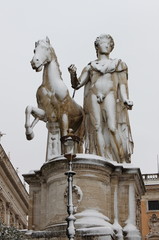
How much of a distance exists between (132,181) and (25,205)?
4989 centimetres

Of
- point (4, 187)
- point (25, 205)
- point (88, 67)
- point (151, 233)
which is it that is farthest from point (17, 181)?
point (88, 67)

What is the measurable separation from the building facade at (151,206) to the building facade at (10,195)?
38.0ft

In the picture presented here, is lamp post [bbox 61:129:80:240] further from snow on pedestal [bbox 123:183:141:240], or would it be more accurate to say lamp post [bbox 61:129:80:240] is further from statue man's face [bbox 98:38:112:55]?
statue man's face [bbox 98:38:112:55]

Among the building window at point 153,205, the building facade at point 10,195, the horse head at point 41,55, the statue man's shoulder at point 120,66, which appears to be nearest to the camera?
the horse head at point 41,55

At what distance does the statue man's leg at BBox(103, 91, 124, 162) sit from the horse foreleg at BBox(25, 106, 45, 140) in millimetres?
1845

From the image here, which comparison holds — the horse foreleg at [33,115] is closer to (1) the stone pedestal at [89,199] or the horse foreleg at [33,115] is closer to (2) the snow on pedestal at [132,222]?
(1) the stone pedestal at [89,199]

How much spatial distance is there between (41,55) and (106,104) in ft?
7.62

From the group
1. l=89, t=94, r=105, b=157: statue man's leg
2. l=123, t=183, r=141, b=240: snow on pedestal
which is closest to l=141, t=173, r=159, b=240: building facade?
l=89, t=94, r=105, b=157: statue man's leg

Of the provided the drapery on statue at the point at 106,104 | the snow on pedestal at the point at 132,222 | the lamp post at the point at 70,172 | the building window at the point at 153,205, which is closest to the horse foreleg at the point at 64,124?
the lamp post at the point at 70,172

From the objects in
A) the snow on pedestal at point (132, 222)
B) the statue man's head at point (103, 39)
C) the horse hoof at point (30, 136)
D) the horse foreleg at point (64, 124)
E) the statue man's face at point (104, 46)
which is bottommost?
the snow on pedestal at point (132, 222)

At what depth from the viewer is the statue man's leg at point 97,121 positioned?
18578mm

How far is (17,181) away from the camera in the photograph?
2308 inches

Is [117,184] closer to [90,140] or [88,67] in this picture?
[90,140]

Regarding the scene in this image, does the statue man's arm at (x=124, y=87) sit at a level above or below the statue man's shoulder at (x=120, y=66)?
below
